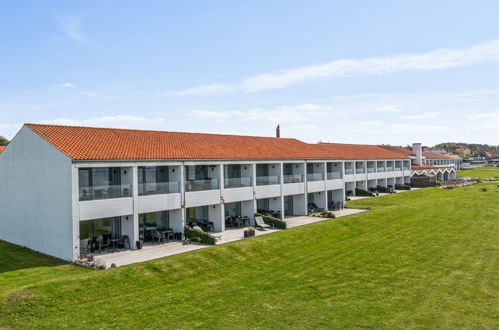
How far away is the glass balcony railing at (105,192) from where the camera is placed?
859 inches

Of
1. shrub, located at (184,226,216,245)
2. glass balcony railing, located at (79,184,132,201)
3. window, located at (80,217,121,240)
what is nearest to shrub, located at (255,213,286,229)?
shrub, located at (184,226,216,245)

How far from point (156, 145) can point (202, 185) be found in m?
4.59

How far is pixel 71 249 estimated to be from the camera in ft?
67.8

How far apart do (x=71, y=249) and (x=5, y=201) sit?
1131 centimetres

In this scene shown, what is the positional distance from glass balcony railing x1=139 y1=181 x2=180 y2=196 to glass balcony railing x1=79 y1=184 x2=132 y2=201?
1.15m

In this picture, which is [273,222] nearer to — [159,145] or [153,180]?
[153,180]

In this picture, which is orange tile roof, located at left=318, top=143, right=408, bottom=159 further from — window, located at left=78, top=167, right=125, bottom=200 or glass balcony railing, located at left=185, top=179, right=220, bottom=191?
window, located at left=78, top=167, right=125, bottom=200

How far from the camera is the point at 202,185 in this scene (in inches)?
1098

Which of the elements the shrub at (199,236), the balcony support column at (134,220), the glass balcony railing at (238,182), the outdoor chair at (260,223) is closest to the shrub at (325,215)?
the outdoor chair at (260,223)

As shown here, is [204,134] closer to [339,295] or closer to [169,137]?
[169,137]

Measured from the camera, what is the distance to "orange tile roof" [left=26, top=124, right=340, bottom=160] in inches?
909

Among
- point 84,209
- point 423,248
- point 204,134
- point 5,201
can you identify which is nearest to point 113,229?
point 84,209

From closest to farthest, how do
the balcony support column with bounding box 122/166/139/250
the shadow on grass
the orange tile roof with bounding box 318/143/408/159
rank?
the shadow on grass, the balcony support column with bounding box 122/166/139/250, the orange tile roof with bounding box 318/143/408/159

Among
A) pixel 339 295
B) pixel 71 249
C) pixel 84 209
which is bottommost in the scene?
pixel 339 295
